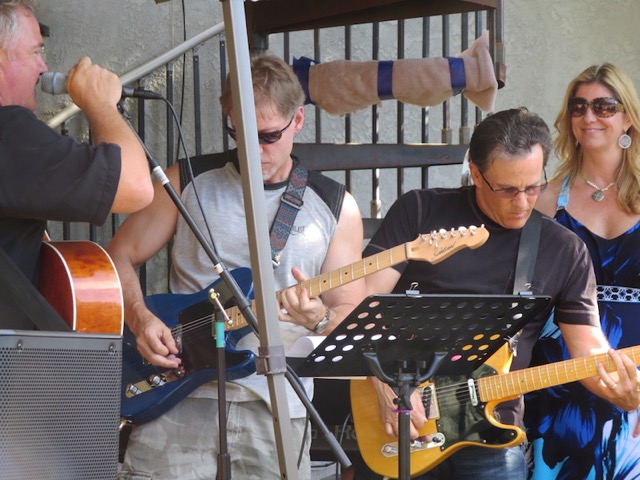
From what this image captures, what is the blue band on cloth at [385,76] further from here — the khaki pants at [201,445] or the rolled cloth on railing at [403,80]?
the khaki pants at [201,445]

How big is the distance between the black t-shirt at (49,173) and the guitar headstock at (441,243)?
97 centimetres

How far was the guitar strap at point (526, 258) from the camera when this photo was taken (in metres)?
3.71

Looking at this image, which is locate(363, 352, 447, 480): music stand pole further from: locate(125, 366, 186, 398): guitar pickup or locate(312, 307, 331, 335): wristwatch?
locate(125, 366, 186, 398): guitar pickup

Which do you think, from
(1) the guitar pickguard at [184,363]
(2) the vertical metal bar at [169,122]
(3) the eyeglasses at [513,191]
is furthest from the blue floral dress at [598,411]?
(2) the vertical metal bar at [169,122]

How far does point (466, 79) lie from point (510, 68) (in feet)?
7.16

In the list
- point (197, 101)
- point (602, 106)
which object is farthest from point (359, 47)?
point (602, 106)

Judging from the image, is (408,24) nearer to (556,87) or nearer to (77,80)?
(556,87)

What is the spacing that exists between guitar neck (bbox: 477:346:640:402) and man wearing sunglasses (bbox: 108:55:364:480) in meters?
0.56

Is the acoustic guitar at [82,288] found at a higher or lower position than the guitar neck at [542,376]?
higher

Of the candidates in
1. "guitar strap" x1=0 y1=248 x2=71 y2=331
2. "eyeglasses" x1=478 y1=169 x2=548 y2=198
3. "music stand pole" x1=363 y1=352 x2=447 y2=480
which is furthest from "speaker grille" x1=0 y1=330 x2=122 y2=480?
"eyeglasses" x1=478 y1=169 x2=548 y2=198

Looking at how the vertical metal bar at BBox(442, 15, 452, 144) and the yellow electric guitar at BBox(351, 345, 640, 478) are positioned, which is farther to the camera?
the vertical metal bar at BBox(442, 15, 452, 144)

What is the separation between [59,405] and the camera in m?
2.39

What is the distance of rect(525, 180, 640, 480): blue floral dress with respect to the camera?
12.9ft

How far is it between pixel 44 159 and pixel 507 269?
1799 millimetres
